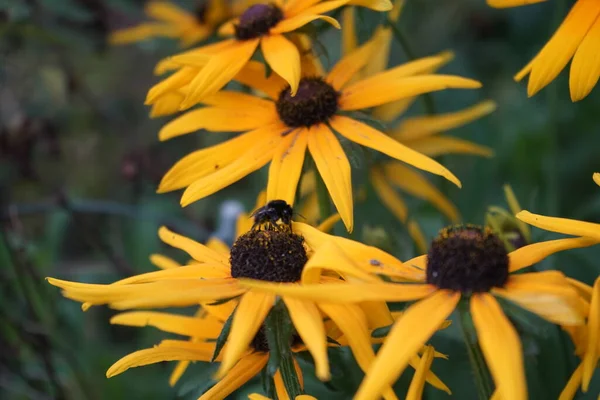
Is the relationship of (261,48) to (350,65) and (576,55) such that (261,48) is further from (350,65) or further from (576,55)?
(576,55)

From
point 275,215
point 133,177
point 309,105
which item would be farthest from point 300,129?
point 133,177

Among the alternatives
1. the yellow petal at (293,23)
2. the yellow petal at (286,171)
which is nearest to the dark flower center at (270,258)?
the yellow petal at (286,171)

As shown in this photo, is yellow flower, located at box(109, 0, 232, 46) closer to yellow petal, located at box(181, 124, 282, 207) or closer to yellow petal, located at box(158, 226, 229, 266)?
yellow petal, located at box(181, 124, 282, 207)

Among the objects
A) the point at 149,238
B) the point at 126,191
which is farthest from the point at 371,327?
the point at 126,191

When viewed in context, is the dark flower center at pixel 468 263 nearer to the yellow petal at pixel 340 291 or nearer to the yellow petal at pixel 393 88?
the yellow petal at pixel 340 291

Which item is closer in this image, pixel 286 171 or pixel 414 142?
pixel 286 171

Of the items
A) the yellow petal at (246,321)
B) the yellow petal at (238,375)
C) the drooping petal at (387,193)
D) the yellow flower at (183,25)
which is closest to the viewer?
the yellow petal at (246,321)

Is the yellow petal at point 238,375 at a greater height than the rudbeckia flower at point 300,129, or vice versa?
the rudbeckia flower at point 300,129

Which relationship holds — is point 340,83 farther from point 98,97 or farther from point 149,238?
point 98,97

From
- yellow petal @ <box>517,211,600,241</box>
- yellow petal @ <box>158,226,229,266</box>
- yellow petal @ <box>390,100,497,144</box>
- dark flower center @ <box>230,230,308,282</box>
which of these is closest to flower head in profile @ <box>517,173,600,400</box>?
yellow petal @ <box>517,211,600,241</box>
